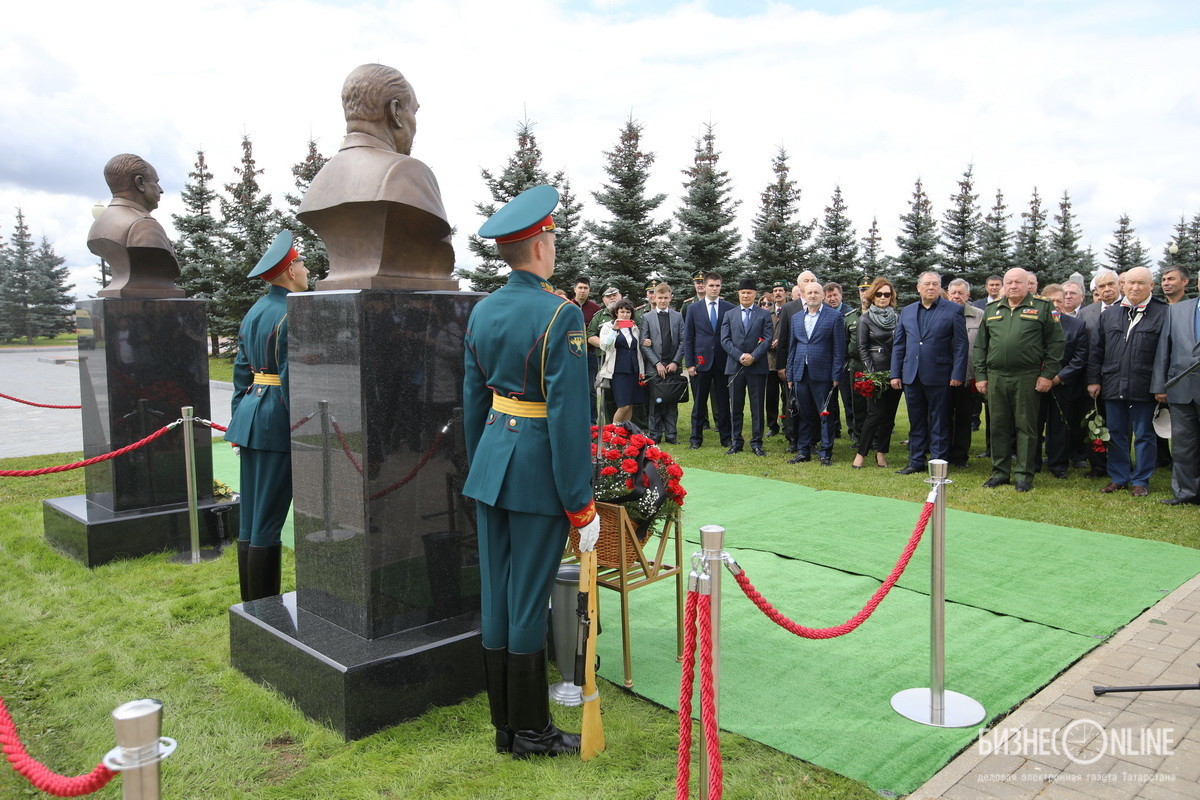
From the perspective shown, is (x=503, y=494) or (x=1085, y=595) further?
(x=1085, y=595)

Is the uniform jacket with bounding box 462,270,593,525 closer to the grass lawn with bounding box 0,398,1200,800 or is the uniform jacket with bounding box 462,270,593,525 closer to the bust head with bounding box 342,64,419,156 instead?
the grass lawn with bounding box 0,398,1200,800

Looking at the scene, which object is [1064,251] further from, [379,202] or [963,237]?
[379,202]

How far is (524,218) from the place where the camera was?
3.23 metres

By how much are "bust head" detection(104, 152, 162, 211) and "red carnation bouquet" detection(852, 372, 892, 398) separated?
24.1ft

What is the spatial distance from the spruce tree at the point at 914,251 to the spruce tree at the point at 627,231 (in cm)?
767

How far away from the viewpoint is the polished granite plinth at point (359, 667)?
11.5ft

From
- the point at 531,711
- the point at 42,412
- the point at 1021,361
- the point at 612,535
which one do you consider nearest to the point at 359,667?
the point at 531,711

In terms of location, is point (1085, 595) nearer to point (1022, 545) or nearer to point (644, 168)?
point (1022, 545)

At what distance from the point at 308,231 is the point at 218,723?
866 inches

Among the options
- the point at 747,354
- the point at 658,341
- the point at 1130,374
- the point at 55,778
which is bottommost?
the point at 55,778

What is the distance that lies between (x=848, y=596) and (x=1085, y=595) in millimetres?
1470

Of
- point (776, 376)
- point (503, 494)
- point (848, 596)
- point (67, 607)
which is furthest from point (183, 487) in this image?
point (776, 376)

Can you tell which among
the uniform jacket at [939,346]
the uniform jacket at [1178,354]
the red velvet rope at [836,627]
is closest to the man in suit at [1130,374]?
the uniform jacket at [1178,354]

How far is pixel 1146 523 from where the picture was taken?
6879 mm
